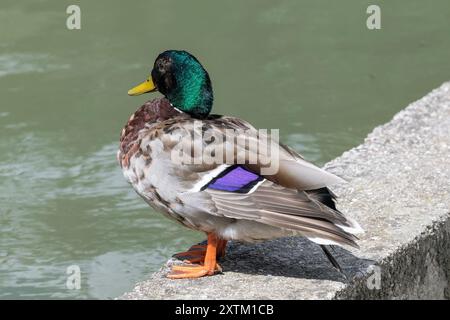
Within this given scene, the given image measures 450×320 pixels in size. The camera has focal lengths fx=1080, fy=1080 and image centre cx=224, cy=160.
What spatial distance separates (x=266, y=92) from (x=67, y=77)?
4.83 ft

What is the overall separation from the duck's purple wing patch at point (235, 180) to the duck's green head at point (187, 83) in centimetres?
49

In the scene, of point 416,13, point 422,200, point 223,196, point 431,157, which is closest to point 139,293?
point 223,196

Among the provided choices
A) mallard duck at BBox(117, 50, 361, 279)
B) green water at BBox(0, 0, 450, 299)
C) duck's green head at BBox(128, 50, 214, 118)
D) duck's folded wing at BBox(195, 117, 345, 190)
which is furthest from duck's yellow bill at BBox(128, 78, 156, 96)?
green water at BBox(0, 0, 450, 299)

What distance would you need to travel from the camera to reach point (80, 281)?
5516 millimetres

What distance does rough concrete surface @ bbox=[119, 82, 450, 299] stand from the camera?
4.07 m

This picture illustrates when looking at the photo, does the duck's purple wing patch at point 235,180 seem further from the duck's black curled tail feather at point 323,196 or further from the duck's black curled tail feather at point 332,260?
the duck's black curled tail feather at point 332,260

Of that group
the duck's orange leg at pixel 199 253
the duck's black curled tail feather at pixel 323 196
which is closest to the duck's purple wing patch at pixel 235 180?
the duck's black curled tail feather at pixel 323 196

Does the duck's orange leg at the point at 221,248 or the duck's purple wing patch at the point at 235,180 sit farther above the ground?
the duck's purple wing patch at the point at 235,180

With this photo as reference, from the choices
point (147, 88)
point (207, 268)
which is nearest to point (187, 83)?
point (147, 88)

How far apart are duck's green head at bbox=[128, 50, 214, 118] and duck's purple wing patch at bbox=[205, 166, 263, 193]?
1.60 feet

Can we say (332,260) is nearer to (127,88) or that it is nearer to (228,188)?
(228,188)

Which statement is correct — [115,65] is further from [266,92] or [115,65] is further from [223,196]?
[223,196]

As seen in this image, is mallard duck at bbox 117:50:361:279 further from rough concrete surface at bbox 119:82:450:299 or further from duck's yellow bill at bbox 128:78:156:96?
duck's yellow bill at bbox 128:78:156:96

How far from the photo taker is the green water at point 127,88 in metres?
5.91
